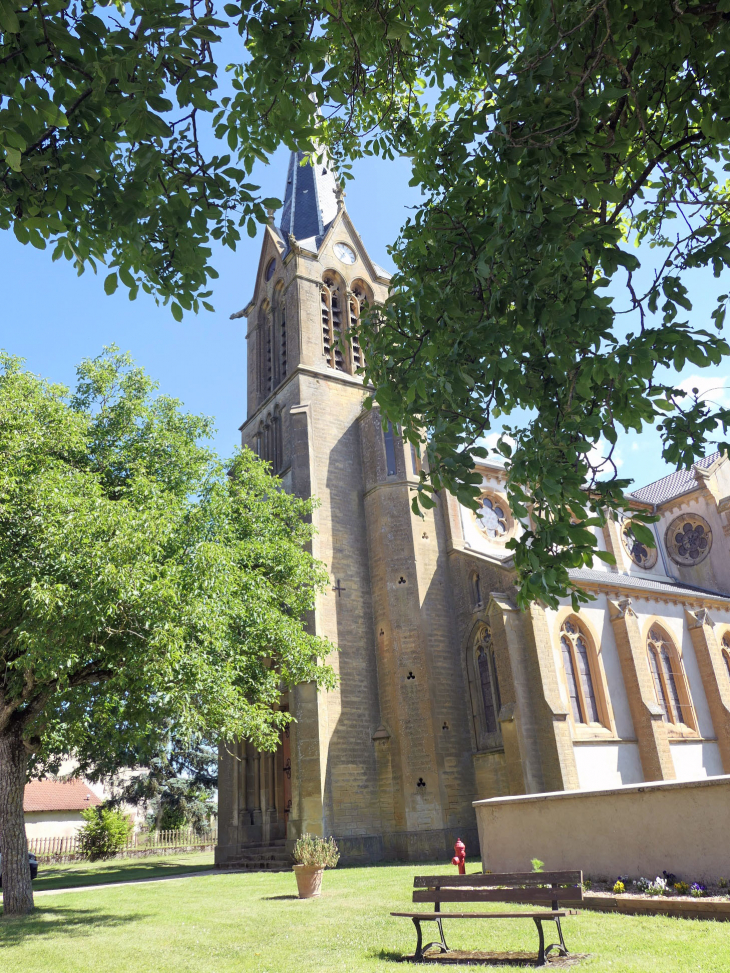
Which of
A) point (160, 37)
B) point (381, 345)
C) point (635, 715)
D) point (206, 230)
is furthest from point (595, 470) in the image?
point (635, 715)

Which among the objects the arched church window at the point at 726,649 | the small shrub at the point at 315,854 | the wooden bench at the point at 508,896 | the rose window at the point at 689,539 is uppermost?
the rose window at the point at 689,539

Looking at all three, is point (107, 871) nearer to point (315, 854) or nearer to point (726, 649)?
point (315, 854)

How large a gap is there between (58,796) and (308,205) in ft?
117

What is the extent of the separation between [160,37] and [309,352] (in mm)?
24923

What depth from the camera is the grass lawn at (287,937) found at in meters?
7.50

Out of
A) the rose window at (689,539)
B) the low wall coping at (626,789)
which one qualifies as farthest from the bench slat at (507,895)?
the rose window at (689,539)

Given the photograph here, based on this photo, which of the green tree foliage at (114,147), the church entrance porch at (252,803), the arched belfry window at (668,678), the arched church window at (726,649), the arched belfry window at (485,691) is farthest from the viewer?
the arched church window at (726,649)

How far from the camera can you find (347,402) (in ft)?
95.6

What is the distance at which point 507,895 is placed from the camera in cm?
743

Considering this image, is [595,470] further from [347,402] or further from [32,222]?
[347,402]

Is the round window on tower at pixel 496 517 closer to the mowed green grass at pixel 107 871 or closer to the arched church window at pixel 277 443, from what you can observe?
the arched church window at pixel 277 443

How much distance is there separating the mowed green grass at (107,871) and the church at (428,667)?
2151 millimetres

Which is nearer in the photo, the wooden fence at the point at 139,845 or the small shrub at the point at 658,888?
the small shrub at the point at 658,888

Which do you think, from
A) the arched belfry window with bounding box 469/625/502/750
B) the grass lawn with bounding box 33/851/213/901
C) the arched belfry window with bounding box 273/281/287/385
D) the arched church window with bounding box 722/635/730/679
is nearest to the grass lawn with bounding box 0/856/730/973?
the grass lawn with bounding box 33/851/213/901
